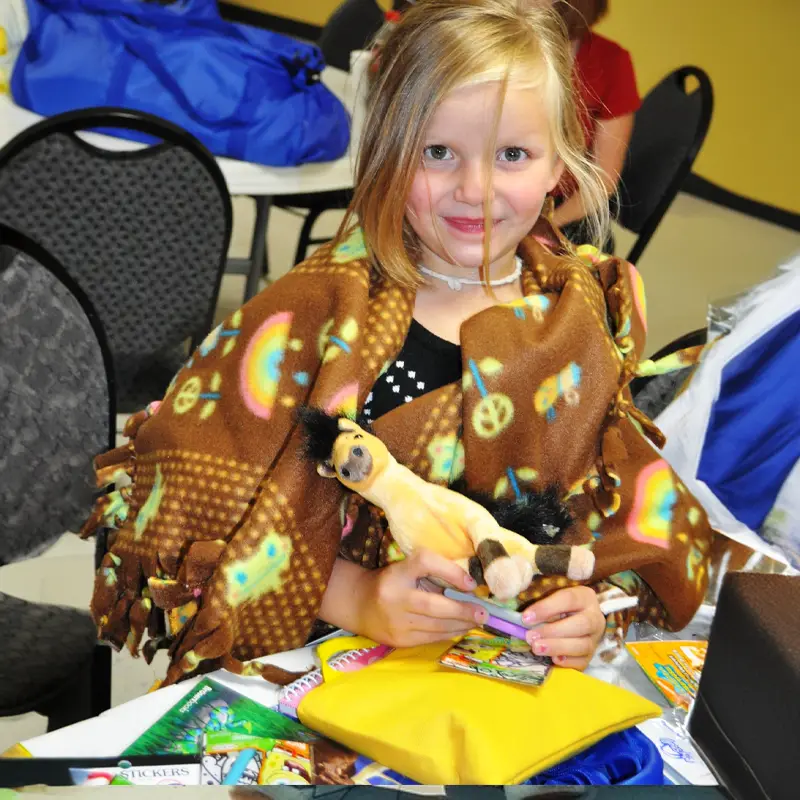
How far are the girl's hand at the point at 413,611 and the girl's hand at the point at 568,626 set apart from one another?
0.19ft

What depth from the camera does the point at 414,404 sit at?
41.1 inches

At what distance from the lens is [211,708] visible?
2.72 ft

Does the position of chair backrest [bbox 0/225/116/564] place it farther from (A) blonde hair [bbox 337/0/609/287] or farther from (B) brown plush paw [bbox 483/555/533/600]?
(B) brown plush paw [bbox 483/555/533/600]

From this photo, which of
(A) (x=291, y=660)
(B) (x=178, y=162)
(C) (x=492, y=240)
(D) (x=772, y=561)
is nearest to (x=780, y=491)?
(D) (x=772, y=561)

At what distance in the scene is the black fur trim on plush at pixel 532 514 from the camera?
91cm

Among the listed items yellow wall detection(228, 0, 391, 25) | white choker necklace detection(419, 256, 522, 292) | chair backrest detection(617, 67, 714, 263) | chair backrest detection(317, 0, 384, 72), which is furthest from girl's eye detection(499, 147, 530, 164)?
yellow wall detection(228, 0, 391, 25)

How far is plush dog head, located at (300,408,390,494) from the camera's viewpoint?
2.86 feet

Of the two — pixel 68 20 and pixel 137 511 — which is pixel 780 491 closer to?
pixel 137 511

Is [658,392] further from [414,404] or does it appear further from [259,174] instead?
[259,174]

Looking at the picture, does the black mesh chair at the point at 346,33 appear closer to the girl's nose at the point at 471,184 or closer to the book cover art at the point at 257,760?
the girl's nose at the point at 471,184

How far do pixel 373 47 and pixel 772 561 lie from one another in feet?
2.36

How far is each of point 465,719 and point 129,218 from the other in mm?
1381

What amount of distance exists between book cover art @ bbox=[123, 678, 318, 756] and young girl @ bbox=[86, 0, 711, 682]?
0.09m

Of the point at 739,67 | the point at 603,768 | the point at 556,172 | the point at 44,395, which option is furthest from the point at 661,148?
the point at 739,67
